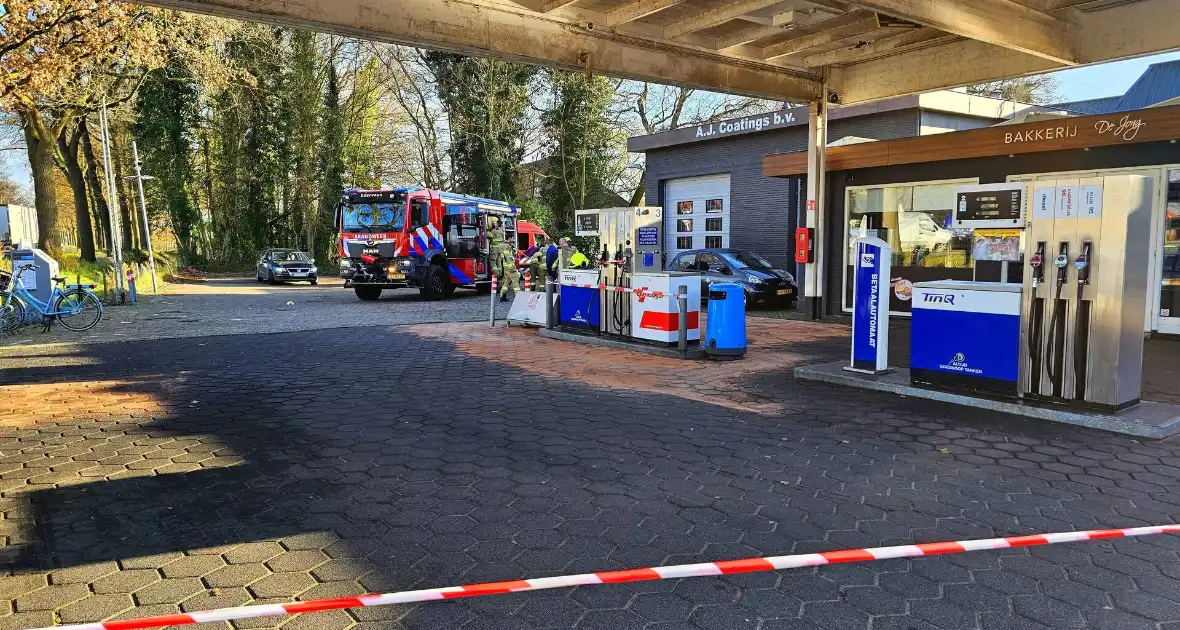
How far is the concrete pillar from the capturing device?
12820mm

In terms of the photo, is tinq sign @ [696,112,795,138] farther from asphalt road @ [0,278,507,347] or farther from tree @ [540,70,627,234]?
tree @ [540,70,627,234]

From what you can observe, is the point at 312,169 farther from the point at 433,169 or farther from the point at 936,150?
the point at 936,150

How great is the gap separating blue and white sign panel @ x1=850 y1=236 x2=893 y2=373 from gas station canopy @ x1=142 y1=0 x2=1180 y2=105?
2414mm

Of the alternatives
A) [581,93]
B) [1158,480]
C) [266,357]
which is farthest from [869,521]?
[581,93]

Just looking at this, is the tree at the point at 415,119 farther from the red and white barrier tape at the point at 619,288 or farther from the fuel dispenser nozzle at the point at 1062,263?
the fuel dispenser nozzle at the point at 1062,263

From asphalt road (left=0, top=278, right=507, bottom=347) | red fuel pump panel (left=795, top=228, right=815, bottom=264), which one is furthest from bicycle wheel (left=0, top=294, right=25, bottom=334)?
red fuel pump panel (left=795, top=228, right=815, bottom=264)

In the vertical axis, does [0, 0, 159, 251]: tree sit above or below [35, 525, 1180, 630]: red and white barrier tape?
above

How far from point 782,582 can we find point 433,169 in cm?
3681

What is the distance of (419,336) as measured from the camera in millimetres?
12094

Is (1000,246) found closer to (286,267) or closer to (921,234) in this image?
(921,234)

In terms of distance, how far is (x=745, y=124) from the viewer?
20828 mm

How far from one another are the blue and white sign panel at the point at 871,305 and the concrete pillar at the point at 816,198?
541 centimetres

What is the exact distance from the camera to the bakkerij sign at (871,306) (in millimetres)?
7645

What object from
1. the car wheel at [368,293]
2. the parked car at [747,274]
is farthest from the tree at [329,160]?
the parked car at [747,274]
